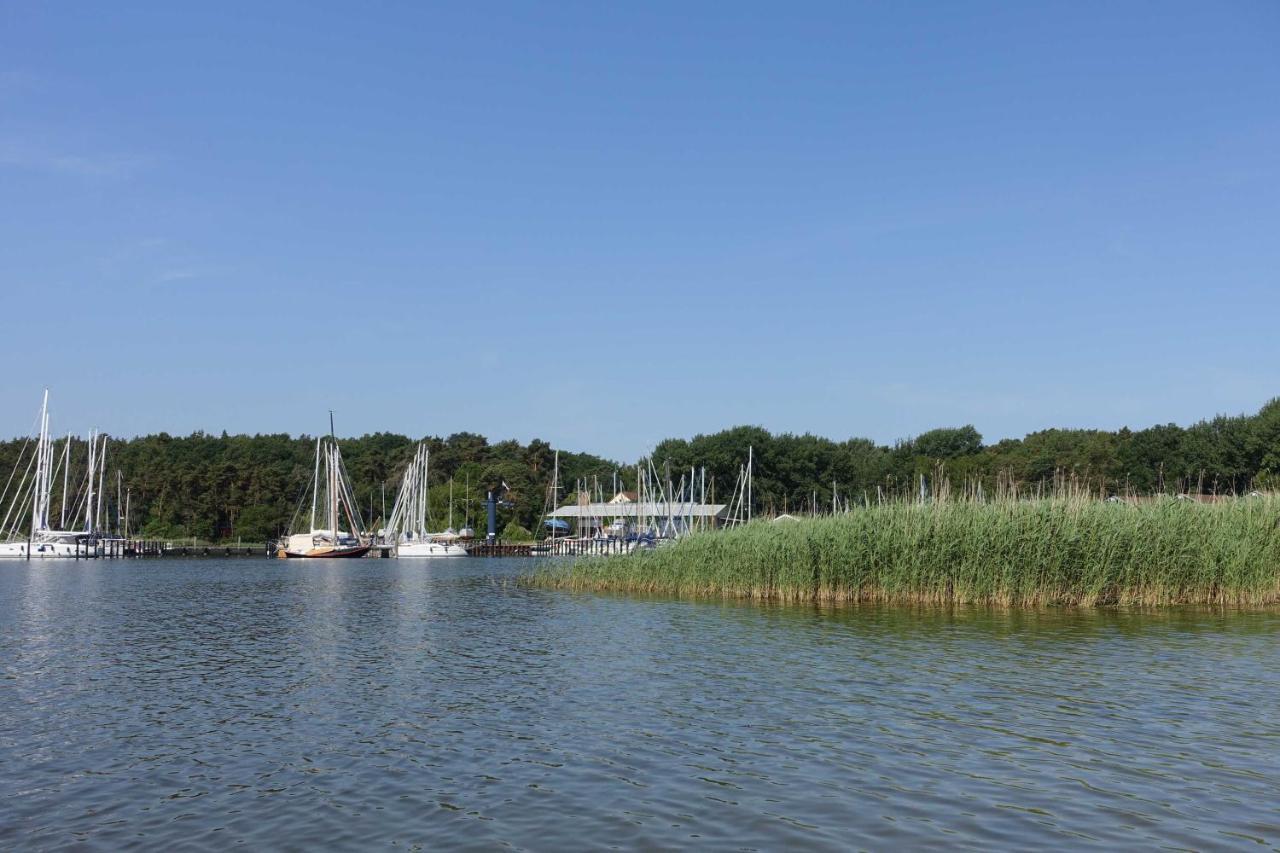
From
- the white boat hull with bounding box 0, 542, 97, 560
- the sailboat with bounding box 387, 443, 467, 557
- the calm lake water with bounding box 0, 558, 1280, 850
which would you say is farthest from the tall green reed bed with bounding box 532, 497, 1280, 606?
the white boat hull with bounding box 0, 542, 97, 560

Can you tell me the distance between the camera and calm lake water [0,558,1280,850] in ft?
37.1

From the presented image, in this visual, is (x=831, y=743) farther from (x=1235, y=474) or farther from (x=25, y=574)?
(x=1235, y=474)

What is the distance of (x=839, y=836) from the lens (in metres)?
10.8

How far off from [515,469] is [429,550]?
30487 millimetres

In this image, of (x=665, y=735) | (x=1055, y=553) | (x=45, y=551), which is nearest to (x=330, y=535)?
(x=45, y=551)

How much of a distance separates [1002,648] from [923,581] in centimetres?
936

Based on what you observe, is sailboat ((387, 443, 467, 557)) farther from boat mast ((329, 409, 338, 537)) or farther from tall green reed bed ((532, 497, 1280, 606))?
tall green reed bed ((532, 497, 1280, 606))

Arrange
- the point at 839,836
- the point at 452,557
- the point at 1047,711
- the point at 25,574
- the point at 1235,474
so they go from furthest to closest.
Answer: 1. the point at 452,557
2. the point at 1235,474
3. the point at 25,574
4. the point at 1047,711
5. the point at 839,836

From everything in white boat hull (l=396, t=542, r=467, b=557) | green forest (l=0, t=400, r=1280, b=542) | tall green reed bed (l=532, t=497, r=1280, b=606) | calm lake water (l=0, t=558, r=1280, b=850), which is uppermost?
green forest (l=0, t=400, r=1280, b=542)

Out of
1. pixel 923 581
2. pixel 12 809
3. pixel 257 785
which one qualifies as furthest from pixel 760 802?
pixel 923 581

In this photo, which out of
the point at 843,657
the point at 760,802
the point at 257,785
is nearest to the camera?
the point at 760,802

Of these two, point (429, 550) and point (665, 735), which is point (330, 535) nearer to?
point (429, 550)

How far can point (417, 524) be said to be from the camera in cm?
11600

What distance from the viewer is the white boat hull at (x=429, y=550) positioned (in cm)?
10462
